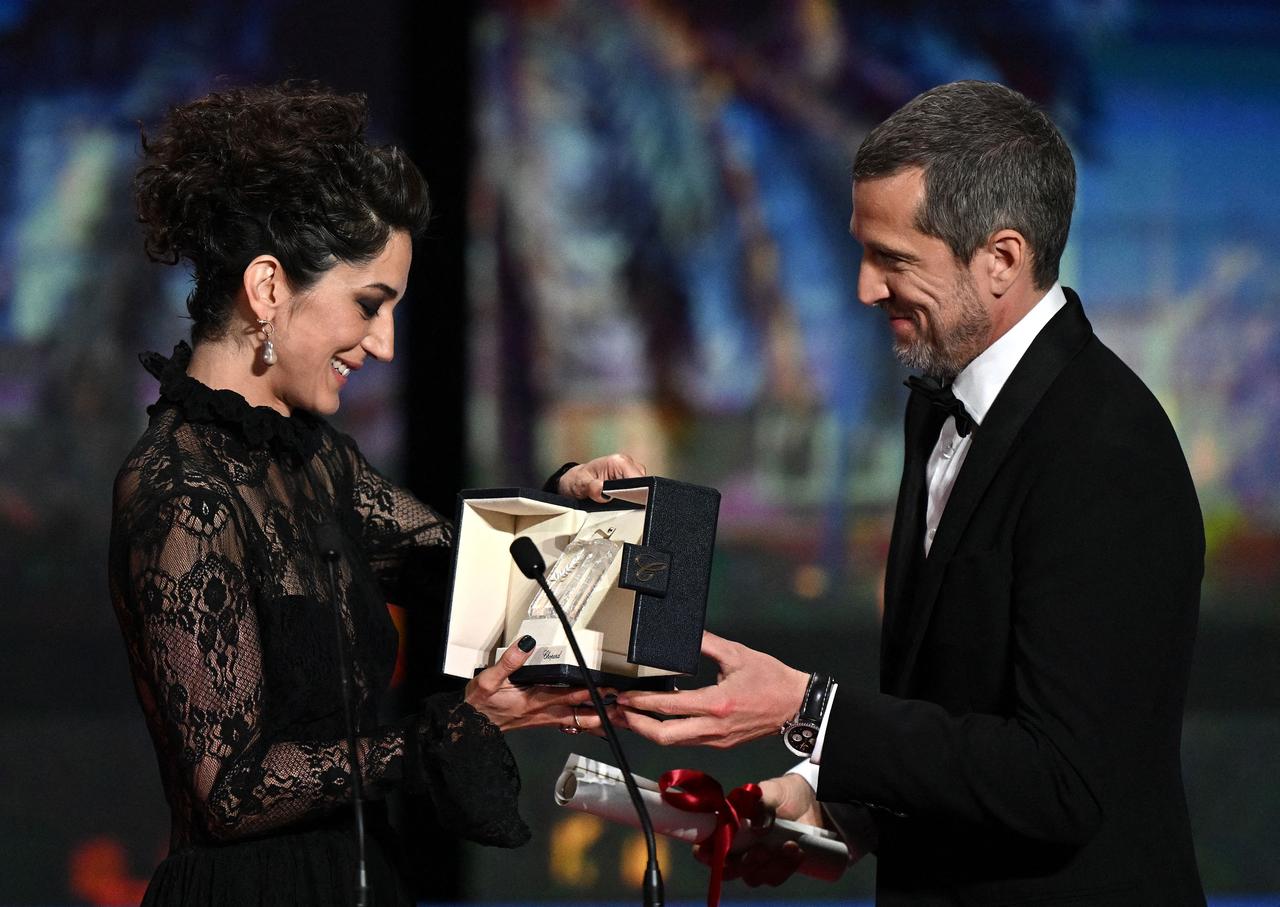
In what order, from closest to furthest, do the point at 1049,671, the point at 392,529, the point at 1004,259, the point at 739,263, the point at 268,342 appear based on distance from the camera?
the point at 1049,671
the point at 1004,259
the point at 268,342
the point at 392,529
the point at 739,263

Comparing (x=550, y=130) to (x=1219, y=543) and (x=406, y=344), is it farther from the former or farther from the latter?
(x=1219, y=543)

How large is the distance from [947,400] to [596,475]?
1.93 feet

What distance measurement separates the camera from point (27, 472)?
13.9 ft

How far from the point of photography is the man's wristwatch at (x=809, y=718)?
5.82 ft

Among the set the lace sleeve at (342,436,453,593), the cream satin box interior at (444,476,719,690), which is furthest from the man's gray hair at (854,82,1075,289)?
the lace sleeve at (342,436,453,593)

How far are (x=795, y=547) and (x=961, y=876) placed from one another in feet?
8.86

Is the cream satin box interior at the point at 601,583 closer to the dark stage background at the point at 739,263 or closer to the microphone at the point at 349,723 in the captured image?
the microphone at the point at 349,723

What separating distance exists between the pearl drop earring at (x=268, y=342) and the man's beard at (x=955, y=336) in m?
0.92

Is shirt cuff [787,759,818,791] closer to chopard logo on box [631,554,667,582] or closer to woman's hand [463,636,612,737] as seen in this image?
woman's hand [463,636,612,737]

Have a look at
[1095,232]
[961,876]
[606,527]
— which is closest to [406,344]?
[1095,232]

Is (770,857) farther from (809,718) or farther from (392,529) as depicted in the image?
(392,529)

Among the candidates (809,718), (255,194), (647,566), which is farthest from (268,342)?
(809,718)

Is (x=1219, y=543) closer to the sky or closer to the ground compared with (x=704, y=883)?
closer to the sky

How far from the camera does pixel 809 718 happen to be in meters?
1.78
